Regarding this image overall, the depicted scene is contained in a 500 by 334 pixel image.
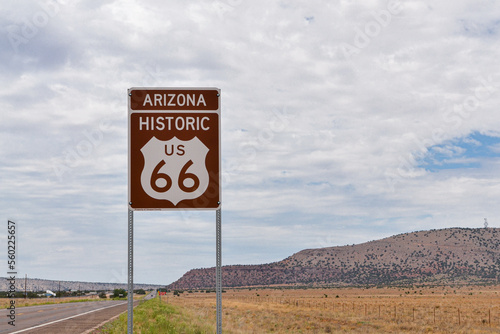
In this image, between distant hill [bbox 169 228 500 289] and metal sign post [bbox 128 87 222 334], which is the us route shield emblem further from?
distant hill [bbox 169 228 500 289]

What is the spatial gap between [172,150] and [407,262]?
171 metres

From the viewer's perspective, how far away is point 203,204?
6406mm

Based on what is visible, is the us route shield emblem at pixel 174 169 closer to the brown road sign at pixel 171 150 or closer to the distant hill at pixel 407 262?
the brown road sign at pixel 171 150

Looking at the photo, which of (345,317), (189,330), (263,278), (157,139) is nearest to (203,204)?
(157,139)

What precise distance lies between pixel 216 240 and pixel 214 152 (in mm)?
1090

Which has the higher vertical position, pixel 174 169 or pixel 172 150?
pixel 172 150

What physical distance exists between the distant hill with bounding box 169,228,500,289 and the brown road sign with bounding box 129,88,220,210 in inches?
5485

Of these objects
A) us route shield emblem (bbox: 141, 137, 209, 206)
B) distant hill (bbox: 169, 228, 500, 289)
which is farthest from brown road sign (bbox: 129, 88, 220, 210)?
distant hill (bbox: 169, 228, 500, 289)

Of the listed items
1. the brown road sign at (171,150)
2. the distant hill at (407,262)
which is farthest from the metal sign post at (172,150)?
the distant hill at (407,262)

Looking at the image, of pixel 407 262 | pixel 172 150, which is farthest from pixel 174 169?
pixel 407 262

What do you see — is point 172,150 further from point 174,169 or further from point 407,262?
point 407,262

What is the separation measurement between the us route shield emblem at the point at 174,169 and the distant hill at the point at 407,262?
139 m

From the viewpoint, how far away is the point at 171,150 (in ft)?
21.3

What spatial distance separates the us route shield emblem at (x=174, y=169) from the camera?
21.1 feet
